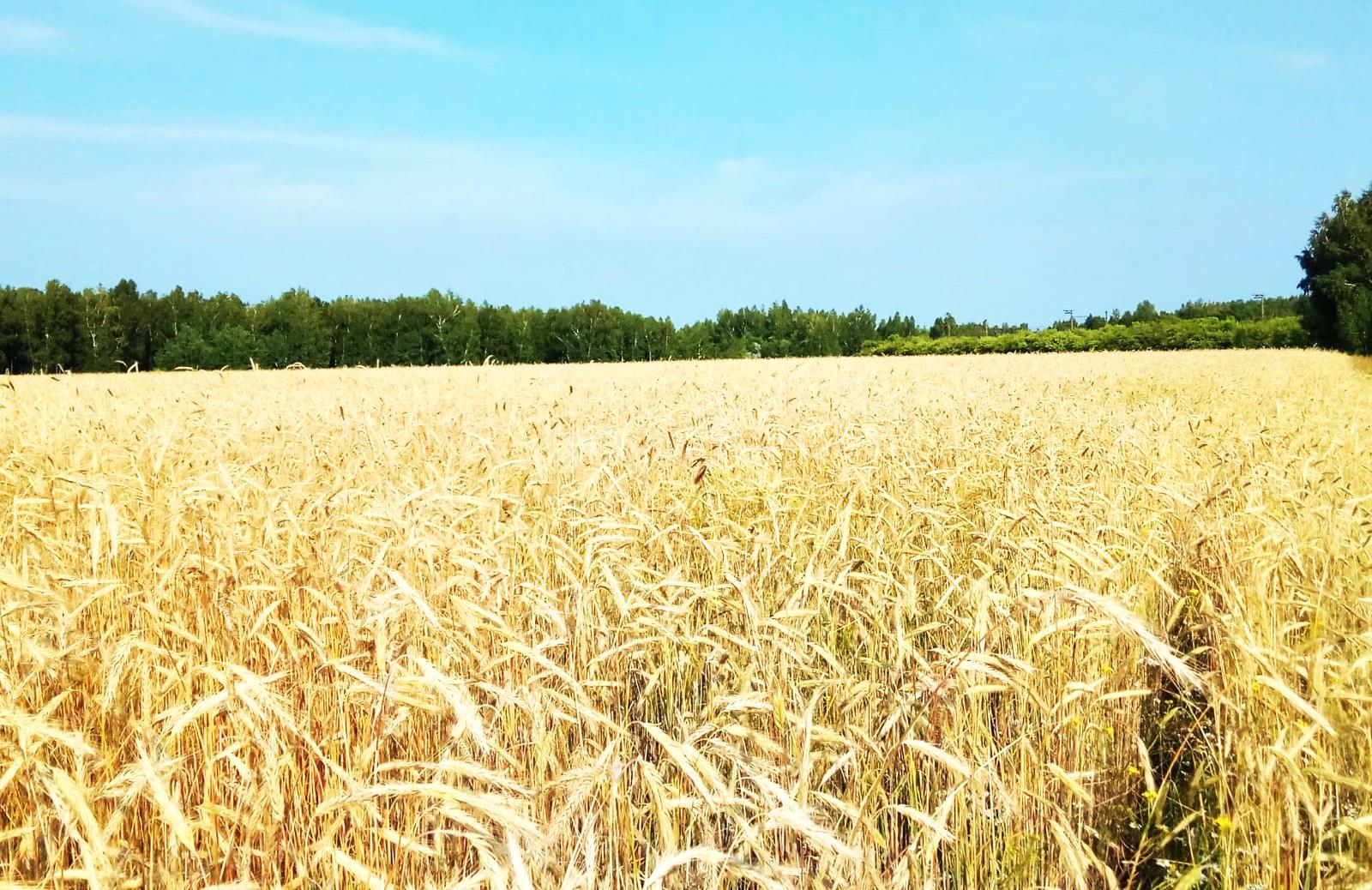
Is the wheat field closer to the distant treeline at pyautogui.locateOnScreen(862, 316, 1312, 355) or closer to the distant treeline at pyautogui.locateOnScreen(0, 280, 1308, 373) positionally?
the distant treeline at pyautogui.locateOnScreen(0, 280, 1308, 373)

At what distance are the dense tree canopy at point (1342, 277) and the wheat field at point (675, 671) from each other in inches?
1961

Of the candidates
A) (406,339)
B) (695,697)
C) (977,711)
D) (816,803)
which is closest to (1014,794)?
(977,711)

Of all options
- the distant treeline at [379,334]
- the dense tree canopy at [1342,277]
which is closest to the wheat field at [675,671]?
the distant treeline at [379,334]

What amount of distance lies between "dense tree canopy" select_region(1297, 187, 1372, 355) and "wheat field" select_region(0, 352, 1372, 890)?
49811 mm

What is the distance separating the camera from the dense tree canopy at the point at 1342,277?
147 ft

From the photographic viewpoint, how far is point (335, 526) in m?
3.28

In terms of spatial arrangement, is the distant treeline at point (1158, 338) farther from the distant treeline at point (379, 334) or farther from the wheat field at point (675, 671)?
the wheat field at point (675, 671)

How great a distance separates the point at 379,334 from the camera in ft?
174

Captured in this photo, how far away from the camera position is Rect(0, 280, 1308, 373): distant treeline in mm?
44969

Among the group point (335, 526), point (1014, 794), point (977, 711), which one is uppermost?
point (335, 526)

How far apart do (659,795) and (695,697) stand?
1.14 m

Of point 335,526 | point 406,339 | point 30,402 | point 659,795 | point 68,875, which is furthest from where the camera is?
point 406,339

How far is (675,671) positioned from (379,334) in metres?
54.3

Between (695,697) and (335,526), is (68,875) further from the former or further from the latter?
(335,526)
